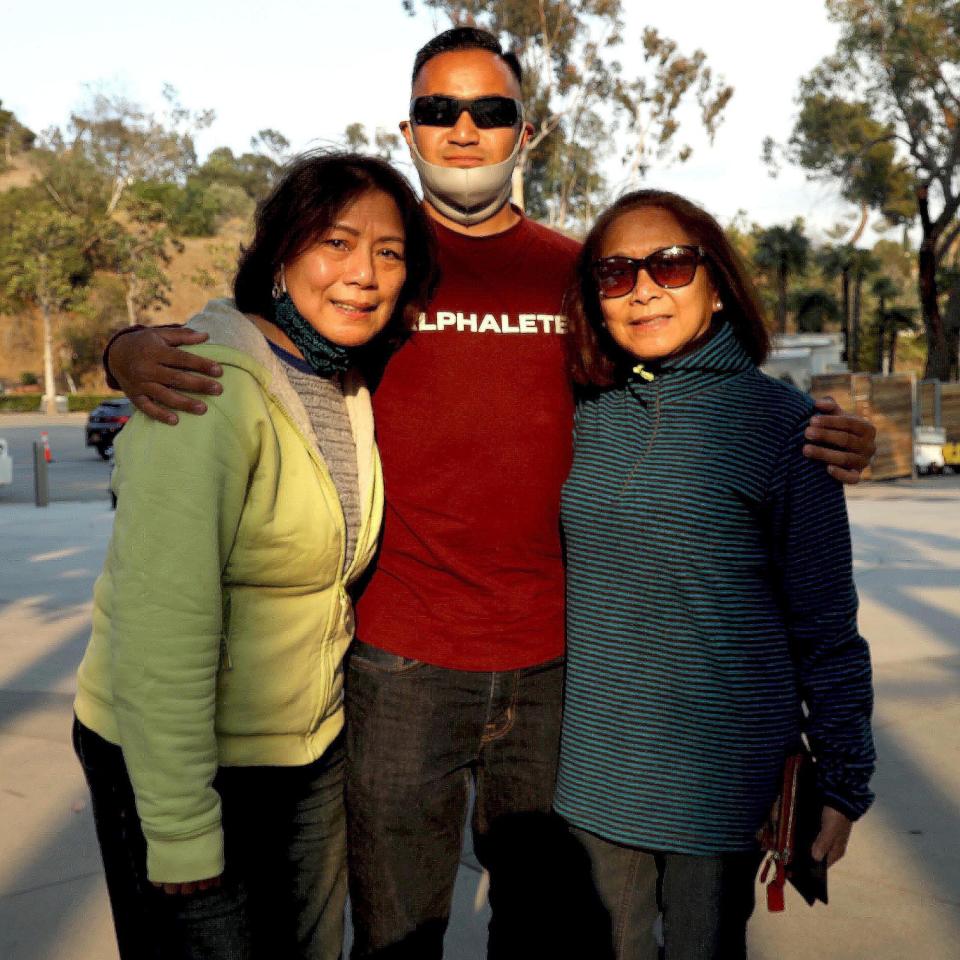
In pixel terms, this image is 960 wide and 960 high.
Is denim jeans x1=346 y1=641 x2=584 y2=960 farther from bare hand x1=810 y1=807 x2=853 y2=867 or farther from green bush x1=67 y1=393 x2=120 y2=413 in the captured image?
green bush x1=67 y1=393 x2=120 y2=413

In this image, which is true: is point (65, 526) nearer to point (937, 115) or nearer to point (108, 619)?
point (108, 619)

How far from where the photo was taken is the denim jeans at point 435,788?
2.21 meters

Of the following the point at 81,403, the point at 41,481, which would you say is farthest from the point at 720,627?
the point at 81,403

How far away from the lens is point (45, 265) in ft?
157

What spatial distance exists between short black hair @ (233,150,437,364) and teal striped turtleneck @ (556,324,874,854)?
0.70 metres

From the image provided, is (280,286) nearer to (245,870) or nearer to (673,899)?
(245,870)

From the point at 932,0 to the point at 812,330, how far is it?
→ 18137 millimetres

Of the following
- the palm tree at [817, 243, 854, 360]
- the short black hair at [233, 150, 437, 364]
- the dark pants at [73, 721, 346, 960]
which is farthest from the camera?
the palm tree at [817, 243, 854, 360]

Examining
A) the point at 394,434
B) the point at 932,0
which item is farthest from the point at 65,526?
the point at 932,0

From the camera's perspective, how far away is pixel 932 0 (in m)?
29.8

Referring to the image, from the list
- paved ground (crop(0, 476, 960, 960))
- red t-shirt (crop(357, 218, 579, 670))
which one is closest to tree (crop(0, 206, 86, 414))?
paved ground (crop(0, 476, 960, 960))

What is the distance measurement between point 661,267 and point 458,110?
2.36 ft

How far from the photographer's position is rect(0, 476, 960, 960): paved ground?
293 centimetres

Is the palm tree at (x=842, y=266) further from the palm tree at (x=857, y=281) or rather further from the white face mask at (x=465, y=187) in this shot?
the white face mask at (x=465, y=187)
